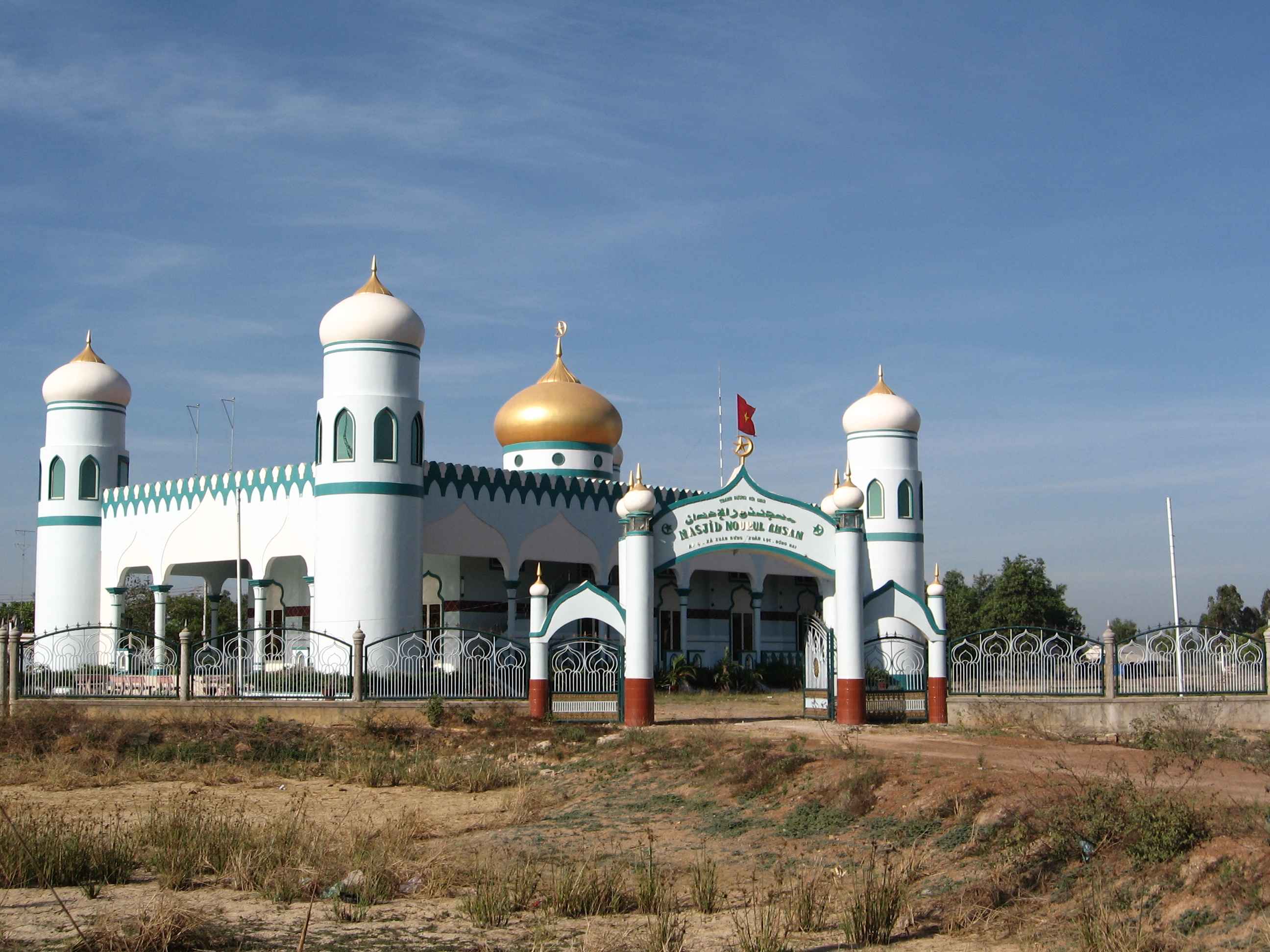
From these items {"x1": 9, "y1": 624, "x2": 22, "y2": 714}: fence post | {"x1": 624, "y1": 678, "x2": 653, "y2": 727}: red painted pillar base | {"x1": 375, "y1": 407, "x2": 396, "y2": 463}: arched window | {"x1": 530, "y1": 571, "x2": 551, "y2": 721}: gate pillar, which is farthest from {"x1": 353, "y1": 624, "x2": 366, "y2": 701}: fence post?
{"x1": 9, "y1": 624, "x2": 22, "y2": 714}: fence post

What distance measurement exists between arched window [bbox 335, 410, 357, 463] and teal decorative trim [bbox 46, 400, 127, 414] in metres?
8.82

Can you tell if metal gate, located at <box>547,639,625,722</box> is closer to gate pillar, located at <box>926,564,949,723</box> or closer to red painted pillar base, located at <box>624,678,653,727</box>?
red painted pillar base, located at <box>624,678,653,727</box>

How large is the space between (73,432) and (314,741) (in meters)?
14.5

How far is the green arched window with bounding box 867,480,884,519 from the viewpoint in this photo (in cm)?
2964

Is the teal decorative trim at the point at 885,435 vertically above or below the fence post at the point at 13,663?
above

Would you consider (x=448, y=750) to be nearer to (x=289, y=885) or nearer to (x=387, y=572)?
(x=387, y=572)

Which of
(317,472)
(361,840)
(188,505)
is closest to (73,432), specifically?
(188,505)

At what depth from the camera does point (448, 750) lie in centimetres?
1802

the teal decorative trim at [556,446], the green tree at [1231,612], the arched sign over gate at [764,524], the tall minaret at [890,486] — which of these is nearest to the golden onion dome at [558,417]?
the teal decorative trim at [556,446]

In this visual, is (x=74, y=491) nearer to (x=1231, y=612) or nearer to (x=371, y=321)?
(x=371, y=321)

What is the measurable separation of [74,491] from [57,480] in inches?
18.0

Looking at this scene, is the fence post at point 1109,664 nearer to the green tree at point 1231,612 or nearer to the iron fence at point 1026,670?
the iron fence at point 1026,670

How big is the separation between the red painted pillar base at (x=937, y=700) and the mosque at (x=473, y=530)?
0.22 metres

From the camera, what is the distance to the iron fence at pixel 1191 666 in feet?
70.5
